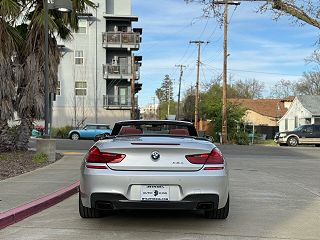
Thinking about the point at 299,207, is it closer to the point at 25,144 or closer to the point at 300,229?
the point at 300,229

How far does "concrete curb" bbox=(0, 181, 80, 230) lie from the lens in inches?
282

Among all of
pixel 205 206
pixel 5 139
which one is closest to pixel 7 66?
pixel 5 139

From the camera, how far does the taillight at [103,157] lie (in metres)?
6.46

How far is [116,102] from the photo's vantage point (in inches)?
1927

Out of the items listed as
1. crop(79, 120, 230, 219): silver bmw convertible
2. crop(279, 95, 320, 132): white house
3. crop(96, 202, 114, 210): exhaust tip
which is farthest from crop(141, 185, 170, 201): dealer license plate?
crop(279, 95, 320, 132): white house

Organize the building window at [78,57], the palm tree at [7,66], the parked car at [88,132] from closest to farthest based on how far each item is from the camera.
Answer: the palm tree at [7,66], the parked car at [88,132], the building window at [78,57]

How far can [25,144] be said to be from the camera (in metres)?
18.8

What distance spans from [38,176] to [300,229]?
745cm

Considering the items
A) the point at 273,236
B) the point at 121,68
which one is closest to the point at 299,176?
the point at 273,236

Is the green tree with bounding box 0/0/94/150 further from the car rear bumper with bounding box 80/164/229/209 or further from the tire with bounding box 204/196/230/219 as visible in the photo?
the car rear bumper with bounding box 80/164/229/209

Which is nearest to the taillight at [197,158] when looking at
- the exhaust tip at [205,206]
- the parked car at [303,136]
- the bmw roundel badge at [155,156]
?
the bmw roundel badge at [155,156]

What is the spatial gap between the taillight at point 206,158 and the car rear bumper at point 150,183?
14cm

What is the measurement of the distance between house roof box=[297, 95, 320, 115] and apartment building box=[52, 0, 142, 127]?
16.8 m

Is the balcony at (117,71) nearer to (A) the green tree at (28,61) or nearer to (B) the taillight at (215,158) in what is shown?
(A) the green tree at (28,61)
